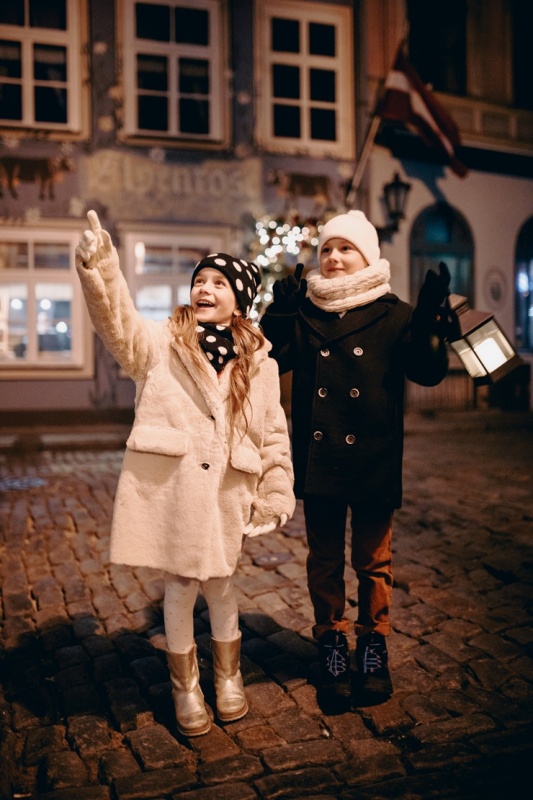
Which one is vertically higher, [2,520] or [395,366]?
[395,366]

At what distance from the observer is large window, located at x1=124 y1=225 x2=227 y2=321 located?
11.1 meters

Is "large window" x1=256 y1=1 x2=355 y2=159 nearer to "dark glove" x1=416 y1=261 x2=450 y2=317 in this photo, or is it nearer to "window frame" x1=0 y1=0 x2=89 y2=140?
"window frame" x1=0 y1=0 x2=89 y2=140

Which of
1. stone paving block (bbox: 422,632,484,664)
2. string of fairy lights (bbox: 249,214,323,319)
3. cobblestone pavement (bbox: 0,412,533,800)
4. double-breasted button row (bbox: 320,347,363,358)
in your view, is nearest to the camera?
cobblestone pavement (bbox: 0,412,533,800)

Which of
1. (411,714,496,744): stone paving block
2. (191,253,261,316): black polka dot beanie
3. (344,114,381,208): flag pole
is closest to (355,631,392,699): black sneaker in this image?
(411,714,496,744): stone paving block

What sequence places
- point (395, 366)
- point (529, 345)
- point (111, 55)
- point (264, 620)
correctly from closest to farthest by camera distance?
point (395, 366) → point (264, 620) → point (111, 55) → point (529, 345)

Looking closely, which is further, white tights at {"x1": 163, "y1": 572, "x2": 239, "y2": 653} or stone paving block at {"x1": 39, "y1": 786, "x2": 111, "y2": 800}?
white tights at {"x1": 163, "y1": 572, "x2": 239, "y2": 653}

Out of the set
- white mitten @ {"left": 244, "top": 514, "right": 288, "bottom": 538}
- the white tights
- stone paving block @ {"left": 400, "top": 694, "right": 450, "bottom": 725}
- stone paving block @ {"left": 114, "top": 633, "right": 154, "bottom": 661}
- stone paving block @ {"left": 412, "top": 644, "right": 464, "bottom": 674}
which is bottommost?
stone paving block @ {"left": 114, "top": 633, "right": 154, "bottom": 661}

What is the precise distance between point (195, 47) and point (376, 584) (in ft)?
36.6

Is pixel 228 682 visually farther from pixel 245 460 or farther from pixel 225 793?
pixel 245 460

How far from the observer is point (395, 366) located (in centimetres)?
251

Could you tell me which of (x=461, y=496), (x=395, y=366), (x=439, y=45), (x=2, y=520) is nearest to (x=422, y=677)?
(x=395, y=366)

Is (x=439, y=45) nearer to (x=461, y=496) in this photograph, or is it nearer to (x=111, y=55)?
(x=111, y=55)

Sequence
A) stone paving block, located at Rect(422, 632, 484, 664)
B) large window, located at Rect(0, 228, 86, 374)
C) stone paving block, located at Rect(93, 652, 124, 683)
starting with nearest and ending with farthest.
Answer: stone paving block, located at Rect(93, 652, 124, 683), stone paving block, located at Rect(422, 632, 484, 664), large window, located at Rect(0, 228, 86, 374)

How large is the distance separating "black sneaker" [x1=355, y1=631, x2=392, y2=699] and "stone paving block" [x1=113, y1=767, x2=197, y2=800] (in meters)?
0.76
